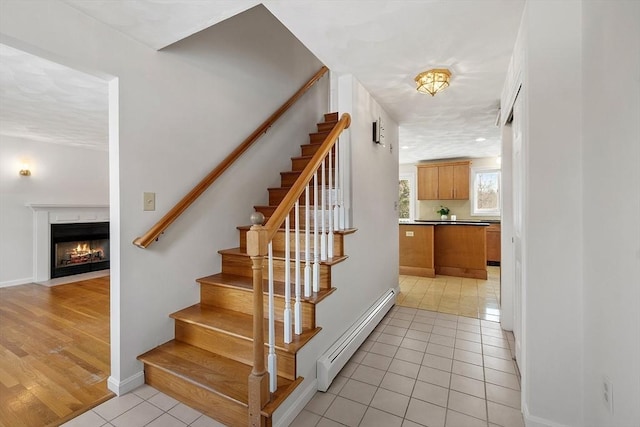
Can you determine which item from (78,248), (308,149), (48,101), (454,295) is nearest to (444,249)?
(454,295)

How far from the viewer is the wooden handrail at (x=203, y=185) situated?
1.83 metres

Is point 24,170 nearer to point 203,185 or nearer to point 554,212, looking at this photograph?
point 203,185

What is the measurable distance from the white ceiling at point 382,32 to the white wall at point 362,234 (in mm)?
289

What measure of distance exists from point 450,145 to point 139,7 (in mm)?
4968

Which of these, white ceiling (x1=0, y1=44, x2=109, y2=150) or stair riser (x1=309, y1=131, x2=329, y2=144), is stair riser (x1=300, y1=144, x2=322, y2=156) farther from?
white ceiling (x1=0, y1=44, x2=109, y2=150)

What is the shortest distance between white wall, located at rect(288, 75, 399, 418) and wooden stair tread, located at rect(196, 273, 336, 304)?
0.07 meters

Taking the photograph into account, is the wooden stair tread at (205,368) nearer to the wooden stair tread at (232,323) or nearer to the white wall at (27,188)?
the wooden stair tread at (232,323)

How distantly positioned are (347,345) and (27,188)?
18.4 feet

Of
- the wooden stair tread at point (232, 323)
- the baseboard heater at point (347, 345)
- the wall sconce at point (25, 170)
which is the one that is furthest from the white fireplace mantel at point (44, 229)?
the baseboard heater at point (347, 345)

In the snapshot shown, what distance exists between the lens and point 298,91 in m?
3.58

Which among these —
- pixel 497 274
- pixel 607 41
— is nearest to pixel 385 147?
pixel 607 41

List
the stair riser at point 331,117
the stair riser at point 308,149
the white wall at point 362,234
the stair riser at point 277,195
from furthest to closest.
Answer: the stair riser at point 331,117 < the stair riser at point 308,149 < the stair riser at point 277,195 < the white wall at point 362,234

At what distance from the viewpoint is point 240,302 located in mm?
2117

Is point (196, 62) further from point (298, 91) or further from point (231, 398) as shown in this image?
point (231, 398)
